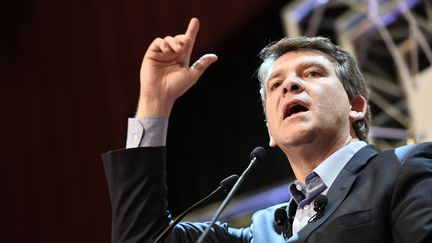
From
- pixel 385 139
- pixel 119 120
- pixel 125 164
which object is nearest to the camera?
pixel 125 164

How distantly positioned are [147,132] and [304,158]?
0.43 m

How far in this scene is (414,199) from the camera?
132 cm

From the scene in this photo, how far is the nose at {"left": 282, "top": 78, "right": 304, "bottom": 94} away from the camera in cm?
176

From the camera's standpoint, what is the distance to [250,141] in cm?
454

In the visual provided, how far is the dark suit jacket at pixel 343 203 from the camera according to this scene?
1334 mm

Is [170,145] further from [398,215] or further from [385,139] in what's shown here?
[398,215]

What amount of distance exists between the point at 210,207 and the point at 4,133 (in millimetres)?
1671

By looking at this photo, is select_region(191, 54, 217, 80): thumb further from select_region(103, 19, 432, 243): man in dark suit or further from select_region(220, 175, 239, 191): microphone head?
select_region(220, 175, 239, 191): microphone head

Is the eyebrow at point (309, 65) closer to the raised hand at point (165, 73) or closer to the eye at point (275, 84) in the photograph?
the eye at point (275, 84)

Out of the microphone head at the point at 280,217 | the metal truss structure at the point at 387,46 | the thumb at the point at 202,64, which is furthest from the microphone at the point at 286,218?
the metal truss structure at the point at 387,46

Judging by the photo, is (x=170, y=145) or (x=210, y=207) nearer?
(x=210, y=207)

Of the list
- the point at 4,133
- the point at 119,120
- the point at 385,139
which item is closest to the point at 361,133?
the point at 385,139

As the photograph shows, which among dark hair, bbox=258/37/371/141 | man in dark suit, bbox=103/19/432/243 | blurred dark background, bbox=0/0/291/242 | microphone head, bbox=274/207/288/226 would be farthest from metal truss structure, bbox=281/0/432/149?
microphone head, bbox=274/207/288/226

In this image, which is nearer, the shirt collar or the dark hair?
the shirt collar
